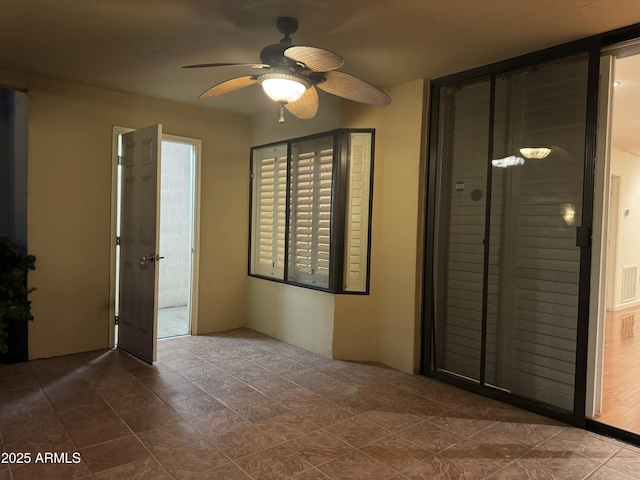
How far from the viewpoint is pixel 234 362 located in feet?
12.5

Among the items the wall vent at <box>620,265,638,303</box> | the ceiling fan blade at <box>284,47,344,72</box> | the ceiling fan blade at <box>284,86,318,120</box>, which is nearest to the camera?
the ceiling fan blade at <box>284,47,344,72</box>

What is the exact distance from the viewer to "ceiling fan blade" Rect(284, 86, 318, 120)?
2.63 metres

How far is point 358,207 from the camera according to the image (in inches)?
154

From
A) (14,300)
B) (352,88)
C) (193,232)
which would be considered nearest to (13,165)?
(14,300)

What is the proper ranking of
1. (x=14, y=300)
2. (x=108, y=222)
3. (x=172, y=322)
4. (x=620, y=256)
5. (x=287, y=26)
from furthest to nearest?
1. (x=620, y=256)
2. (x=172, y=322)
3. (x=108, y=222)
4. (x=14, y=300)
5. (x=287, y=26)

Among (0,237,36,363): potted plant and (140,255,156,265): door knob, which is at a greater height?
(140,255,156,265): door knob

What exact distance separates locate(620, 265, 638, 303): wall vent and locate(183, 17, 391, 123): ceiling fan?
6.07 meters

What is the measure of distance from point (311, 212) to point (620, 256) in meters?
5.12

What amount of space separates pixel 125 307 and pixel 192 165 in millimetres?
1573

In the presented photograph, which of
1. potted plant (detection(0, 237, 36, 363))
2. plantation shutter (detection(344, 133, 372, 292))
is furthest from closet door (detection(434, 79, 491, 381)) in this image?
potted plant (detection(0, 237, 36, 363))

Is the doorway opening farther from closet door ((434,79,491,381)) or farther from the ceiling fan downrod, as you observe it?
the ceiling fan downrod

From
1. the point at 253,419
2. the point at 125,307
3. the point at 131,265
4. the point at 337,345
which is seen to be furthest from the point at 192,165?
the point at 253,419

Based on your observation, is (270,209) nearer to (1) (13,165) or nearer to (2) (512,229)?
(1) (13,165)

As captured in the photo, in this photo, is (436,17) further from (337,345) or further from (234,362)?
(234,362)
